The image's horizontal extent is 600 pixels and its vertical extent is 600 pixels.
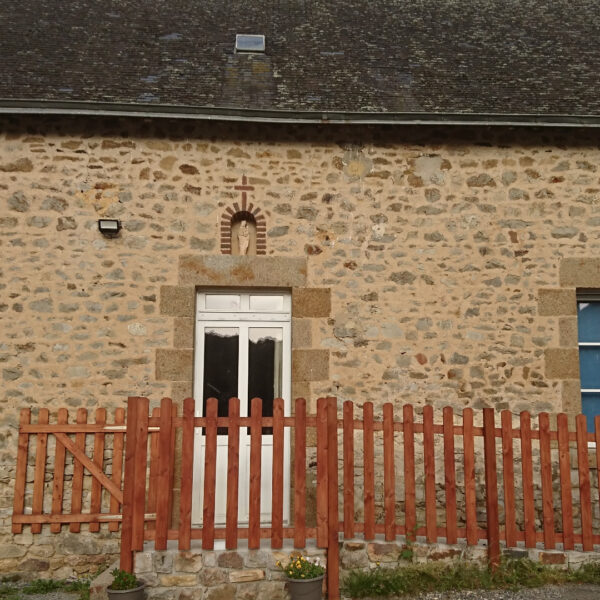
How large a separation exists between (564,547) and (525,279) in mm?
2577

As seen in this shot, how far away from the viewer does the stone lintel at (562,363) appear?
612cm

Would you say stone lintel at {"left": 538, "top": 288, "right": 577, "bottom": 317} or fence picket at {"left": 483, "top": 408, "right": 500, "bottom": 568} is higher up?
stone lintel at {"left": 538, "top": 288, "right": 577, "bottom": 317}

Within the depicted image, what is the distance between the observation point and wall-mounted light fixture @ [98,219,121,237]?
5969mm

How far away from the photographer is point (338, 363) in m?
6.05

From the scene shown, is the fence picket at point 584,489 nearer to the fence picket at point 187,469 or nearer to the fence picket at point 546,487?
the fence picket at point 546,487

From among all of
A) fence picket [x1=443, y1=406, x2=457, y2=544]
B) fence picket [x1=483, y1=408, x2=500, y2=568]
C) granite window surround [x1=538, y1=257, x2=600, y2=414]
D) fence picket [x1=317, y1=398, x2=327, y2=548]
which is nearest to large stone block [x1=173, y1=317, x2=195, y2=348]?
fence picket [x1=317, y1=398, x2=327, y2=548]

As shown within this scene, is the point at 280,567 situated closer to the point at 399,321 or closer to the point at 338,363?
the point at 338,363

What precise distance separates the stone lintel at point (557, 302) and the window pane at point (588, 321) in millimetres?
245

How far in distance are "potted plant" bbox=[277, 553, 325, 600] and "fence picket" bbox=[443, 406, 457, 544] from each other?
0.96 meters

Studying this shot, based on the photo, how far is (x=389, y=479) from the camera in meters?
4.56

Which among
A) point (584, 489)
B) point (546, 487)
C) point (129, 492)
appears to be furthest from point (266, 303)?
point (584, 489)

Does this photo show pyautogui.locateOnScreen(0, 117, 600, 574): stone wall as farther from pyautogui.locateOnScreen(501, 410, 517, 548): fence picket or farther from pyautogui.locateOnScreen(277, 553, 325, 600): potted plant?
pyautogui.locateOnScreen(277, 553, 325, 600): potted plant

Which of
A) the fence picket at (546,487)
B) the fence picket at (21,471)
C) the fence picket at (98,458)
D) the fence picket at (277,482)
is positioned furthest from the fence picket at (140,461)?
the fence picket at (546,487)

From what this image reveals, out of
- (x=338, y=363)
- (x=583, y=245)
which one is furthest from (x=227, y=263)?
(x=583, y=245)
